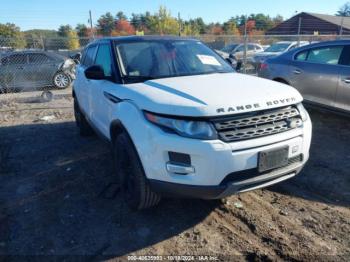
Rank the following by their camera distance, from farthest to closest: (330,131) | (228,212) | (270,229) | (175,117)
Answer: (330,131), (228,212), (270,229), (175,117)

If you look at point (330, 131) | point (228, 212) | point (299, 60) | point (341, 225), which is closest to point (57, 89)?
point (299, 60)

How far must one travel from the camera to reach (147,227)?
328 centimetres

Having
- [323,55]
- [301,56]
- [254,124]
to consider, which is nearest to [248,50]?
[301,56]

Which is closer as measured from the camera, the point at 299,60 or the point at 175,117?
the point at 175,117

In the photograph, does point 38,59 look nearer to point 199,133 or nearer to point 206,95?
point 206,95

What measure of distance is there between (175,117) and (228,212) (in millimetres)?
1289

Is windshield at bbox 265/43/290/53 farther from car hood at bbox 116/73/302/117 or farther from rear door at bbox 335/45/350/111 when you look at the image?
car hood at bbox 116/73/302/117

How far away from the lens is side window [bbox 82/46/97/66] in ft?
17.0

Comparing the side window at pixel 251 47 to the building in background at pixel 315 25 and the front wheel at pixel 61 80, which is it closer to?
the front wheel at pixel 61 80

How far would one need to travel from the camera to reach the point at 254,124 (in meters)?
2.88

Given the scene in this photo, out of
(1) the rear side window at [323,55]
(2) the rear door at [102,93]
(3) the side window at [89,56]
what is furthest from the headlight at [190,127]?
(1) the rear side window at [323,55]

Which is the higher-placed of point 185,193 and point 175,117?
point 175,117

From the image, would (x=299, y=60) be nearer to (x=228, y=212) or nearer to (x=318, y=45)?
(x=318, y=45)

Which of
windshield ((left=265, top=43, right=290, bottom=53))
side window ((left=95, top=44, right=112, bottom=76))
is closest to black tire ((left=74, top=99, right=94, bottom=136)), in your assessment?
side window ((left=95, top=44, right=112, bottom=76))
